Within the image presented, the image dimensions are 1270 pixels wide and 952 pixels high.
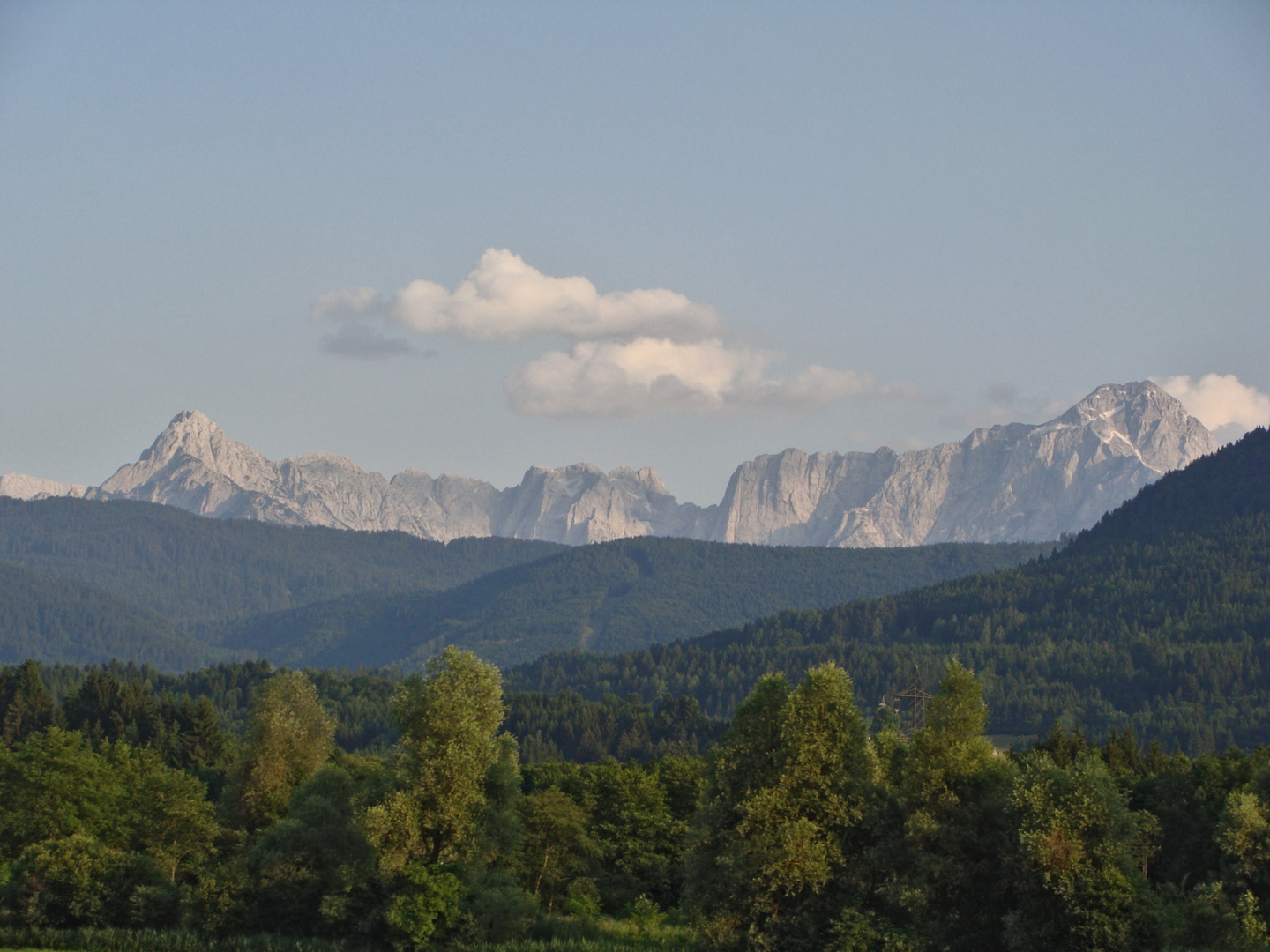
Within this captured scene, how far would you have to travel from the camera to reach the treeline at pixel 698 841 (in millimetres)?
65625

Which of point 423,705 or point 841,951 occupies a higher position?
point 423,705

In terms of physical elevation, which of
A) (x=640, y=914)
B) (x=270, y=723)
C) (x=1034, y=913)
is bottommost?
(x=640, y=914)

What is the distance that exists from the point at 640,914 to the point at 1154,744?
58.4m

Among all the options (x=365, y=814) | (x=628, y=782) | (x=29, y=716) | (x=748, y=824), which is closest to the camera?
(x=748, y=824)

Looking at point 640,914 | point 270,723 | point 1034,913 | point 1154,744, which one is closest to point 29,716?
point 270,723

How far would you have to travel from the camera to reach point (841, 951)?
64688 millimetres

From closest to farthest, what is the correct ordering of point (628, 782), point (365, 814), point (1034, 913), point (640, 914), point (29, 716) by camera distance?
point (1034, 913)
point (365, 814)
point (640, 914)
point (628, 782)
point (29, 716)

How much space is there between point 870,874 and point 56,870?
50887 millimetres

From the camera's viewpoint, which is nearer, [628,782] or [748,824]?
[748,824]

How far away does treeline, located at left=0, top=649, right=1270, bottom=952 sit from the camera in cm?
6562

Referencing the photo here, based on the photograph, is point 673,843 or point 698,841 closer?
point 698,841

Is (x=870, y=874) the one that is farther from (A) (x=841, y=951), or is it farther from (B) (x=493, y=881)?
(B) (x=493, y=881)

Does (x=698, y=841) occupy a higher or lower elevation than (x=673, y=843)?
higher

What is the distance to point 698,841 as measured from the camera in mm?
70625
